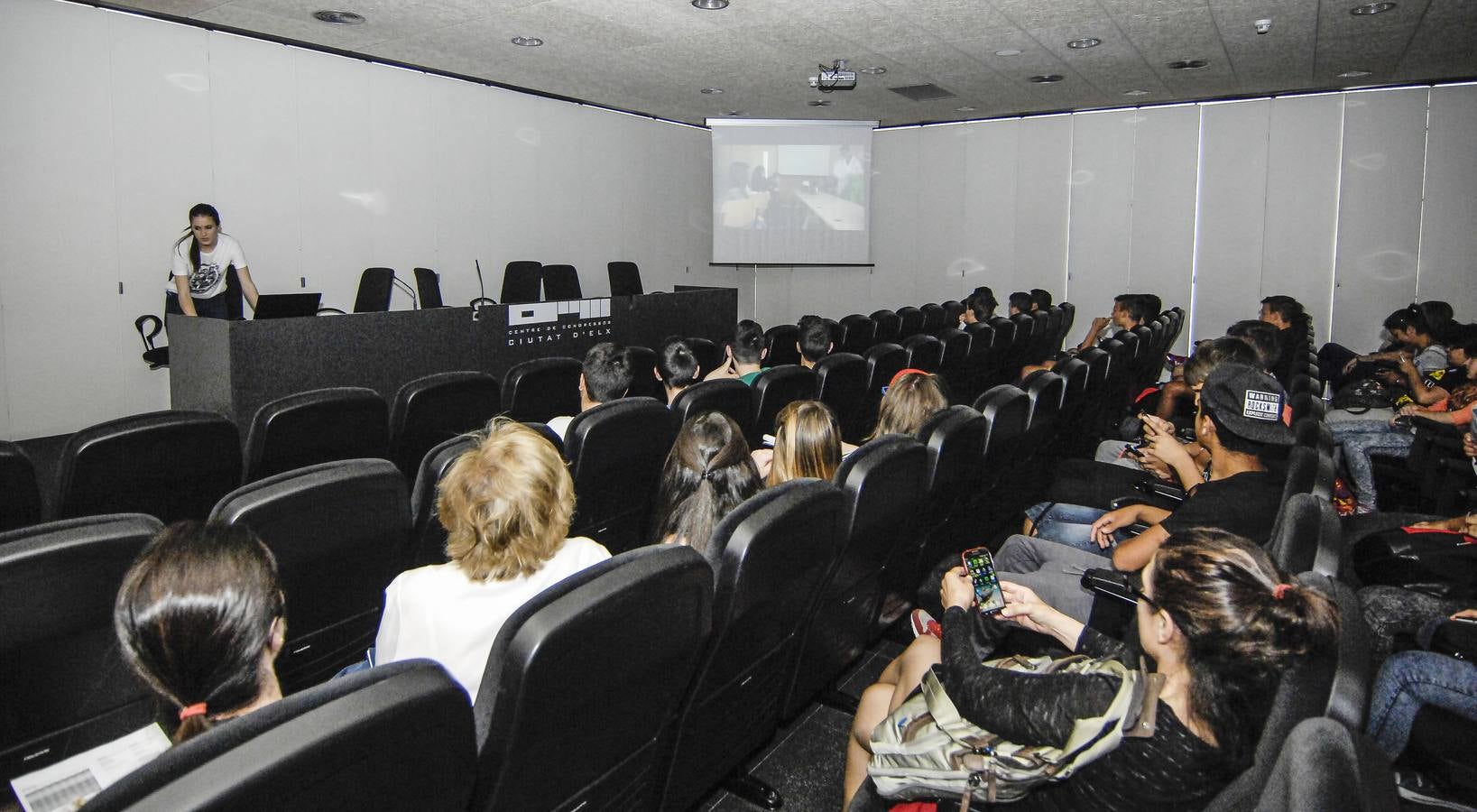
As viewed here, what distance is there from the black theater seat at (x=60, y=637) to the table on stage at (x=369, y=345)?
4.12 metres

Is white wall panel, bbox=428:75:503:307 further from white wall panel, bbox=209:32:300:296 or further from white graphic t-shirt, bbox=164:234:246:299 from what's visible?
white graphic t-shirt, bbox=164:234:246:299

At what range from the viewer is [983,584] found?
1.90 meters

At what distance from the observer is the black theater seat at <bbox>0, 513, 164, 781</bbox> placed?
1456 millimetres

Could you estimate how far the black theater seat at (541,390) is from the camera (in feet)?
13.8

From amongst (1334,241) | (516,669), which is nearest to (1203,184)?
(1334,241)

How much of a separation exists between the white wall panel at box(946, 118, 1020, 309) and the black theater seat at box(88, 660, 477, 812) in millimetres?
12128

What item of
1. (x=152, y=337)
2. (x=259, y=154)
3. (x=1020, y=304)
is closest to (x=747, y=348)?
(x=152, y=337)

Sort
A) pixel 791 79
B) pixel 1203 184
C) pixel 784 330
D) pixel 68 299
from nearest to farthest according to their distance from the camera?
pixel 68 299, pixel 784 330, pixel 791 79, pixel 1203 184

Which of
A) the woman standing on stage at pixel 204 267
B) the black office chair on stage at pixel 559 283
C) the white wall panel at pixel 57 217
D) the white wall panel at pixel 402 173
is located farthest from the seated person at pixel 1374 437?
the white wall panel at pixel 57 217

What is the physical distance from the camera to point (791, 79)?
8992mm

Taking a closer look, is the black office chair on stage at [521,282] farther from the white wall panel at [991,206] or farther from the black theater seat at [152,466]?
the white wall panel at [991,206]

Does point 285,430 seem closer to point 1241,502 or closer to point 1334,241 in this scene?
point 1241,502

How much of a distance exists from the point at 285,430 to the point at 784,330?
4.90m

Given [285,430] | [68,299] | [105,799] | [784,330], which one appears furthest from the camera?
[784,330]
